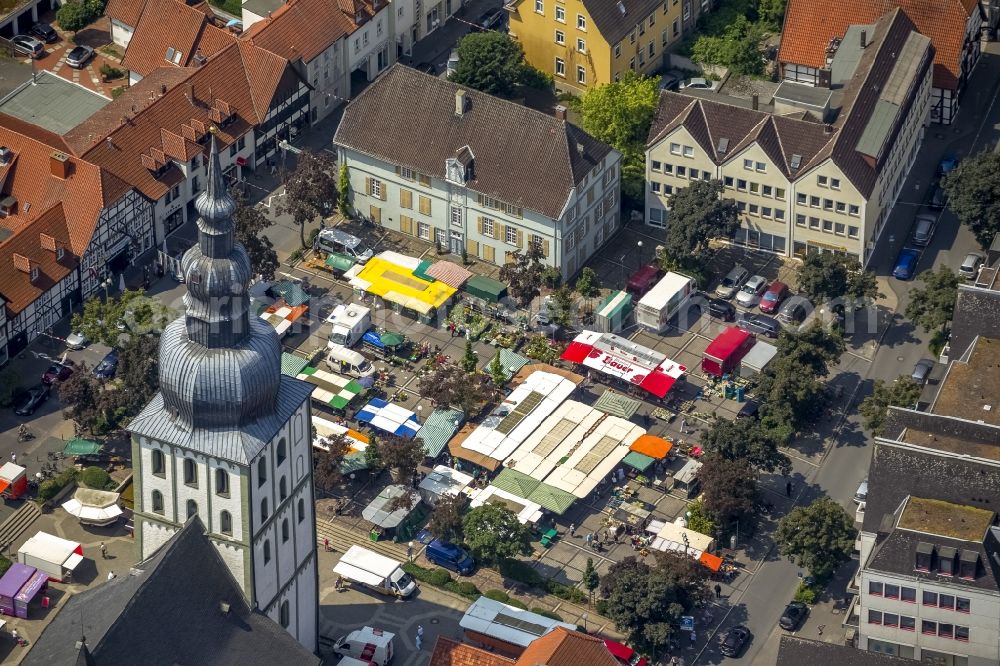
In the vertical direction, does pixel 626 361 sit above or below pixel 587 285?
below

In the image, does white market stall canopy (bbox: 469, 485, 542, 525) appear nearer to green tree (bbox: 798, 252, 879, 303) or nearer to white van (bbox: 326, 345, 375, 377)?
white van (bbox: 326, 345, 375, 377)

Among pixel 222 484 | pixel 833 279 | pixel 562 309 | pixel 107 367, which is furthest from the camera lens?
pixel 562 309

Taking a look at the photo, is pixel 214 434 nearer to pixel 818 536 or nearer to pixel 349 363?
pixel 818 536

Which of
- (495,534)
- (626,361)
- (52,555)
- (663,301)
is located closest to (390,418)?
(495,534)

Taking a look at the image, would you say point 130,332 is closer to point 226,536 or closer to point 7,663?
point 7,663

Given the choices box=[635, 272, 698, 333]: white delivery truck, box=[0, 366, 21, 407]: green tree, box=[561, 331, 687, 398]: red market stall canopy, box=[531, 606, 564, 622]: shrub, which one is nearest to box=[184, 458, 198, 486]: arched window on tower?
box=[531, 606, 564, 622]: shrub

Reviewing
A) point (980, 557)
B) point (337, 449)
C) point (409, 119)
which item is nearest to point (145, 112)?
point (409, 119)
